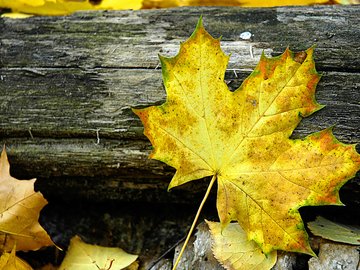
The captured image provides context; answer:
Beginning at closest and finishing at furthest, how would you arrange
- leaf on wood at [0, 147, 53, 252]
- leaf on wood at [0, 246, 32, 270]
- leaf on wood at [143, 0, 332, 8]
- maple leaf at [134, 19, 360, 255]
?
maple leaf at [134, 19, 360, 255], leaf on wood at [0, 246, 32, 270], leaf on wood at [0, 147, 53, 252], leaf on wood at [143, 0, 332, 8]

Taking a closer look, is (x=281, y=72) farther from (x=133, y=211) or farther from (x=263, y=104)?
(x=133, y=211)

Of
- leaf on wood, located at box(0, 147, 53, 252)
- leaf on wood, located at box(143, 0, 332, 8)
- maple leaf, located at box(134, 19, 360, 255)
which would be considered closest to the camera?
maple leaf, located at box(134, 19, 360, 255)

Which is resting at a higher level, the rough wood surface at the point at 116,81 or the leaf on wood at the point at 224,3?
the leaf on wood at the point at 224,3

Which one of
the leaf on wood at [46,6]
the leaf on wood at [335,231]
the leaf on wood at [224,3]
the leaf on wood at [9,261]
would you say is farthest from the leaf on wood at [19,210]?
the leaf on wood at [224,3]

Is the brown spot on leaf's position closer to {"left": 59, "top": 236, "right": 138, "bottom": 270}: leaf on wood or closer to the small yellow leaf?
the small yellow leaf

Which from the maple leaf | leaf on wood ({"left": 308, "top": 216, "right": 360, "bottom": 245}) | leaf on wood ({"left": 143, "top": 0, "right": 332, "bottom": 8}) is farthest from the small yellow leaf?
leaf on wood ({"left": 143, "top": 0, "right": 332, "bottom": 8})

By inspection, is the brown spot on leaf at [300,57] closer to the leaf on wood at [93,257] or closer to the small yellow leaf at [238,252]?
the small yellow leaf at [238,252]
